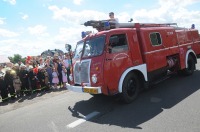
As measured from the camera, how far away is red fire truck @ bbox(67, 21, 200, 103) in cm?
704

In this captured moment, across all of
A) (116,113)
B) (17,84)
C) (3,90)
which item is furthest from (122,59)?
(3,90)

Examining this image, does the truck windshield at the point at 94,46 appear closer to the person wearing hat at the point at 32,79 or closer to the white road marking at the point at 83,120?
the white road marking at the point at 83,120

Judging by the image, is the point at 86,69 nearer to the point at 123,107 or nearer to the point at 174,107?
the point at 123,107

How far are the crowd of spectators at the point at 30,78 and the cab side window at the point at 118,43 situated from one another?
5.30 meters

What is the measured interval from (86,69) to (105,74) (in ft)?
2.67

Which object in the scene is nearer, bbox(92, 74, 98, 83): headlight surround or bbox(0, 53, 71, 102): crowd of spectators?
bbox(92, 74, 98, 83): headlight surround

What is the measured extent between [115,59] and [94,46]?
914mm

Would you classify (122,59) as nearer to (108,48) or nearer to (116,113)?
(108,48)

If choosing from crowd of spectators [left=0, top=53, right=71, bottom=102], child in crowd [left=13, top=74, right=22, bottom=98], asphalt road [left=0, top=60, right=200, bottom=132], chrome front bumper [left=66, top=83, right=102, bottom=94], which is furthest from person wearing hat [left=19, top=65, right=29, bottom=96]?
chrome front bumper [left=66, top=83, right=102, bottom=94]

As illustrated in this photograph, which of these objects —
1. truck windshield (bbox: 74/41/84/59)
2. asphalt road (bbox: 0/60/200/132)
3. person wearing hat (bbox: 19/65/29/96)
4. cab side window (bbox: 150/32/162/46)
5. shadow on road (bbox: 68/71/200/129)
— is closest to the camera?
asphalt road (bbox: 0/60/200/132)

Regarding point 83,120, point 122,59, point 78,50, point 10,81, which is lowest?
point 83,120

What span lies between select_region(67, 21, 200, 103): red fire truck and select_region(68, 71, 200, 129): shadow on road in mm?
384

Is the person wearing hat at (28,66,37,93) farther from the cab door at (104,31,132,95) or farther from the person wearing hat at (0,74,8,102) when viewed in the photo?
the cab door at (104,31,132,95)

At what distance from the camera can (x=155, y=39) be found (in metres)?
8.86
